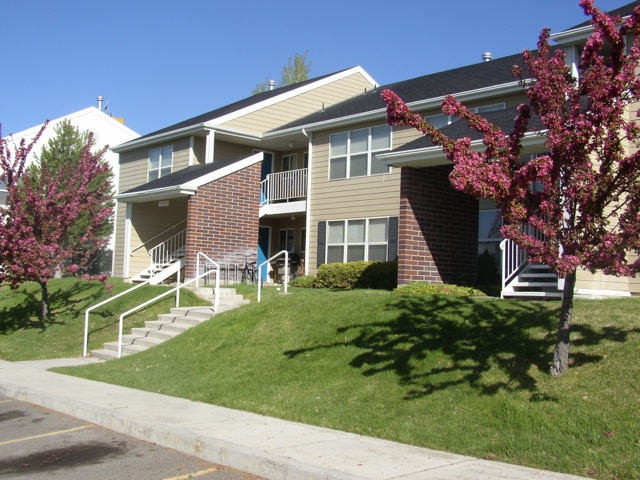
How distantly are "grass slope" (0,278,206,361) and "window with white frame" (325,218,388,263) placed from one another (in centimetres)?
532

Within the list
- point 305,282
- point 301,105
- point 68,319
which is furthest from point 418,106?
point 68,319

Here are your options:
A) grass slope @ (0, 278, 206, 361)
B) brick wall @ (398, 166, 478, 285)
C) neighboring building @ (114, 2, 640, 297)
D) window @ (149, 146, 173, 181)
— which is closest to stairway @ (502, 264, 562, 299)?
neighboring building @ (114, 2, 640, 297)

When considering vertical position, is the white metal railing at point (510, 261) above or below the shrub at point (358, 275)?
above

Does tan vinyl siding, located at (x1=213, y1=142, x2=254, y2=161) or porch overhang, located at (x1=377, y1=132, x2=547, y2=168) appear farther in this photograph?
tan vinyl siding, located at (x1=213, y1=142, x2=254, y2=161)

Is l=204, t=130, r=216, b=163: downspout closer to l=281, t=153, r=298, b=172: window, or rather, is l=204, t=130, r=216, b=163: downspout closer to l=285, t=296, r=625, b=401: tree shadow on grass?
l=281, t=153, r=298, b=172: window

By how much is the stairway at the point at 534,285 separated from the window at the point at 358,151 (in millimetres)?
6890

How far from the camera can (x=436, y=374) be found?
872 cm

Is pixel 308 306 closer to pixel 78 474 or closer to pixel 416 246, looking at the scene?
pixel 416 246

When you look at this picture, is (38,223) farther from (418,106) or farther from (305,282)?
(418,106)

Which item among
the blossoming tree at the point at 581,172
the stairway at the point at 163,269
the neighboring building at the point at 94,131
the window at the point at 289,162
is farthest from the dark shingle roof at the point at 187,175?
the neighboring building at the point at 94,131

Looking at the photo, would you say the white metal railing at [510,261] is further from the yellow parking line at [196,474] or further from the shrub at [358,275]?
the yellow parking line at [196,474]

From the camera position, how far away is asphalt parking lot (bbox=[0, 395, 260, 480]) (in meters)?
6.78

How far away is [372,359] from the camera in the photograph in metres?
9.79

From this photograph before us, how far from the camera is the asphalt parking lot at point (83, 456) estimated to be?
678 cm
